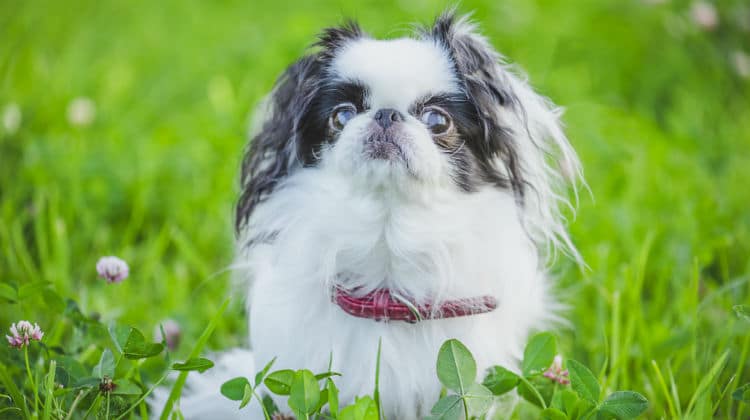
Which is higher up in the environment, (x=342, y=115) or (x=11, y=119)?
(x=11, y=119)

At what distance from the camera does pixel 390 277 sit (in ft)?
5.78

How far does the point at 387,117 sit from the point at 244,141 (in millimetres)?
2037

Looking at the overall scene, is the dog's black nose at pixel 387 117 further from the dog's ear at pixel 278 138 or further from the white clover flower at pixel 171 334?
the white clover flower at pixel 171 334

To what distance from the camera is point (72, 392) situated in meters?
1.67

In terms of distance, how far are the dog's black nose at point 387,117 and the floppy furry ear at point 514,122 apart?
0.19 metres

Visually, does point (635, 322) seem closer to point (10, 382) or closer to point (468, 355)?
point (468, 355)

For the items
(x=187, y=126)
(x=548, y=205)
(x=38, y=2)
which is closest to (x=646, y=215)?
(x=548, y=205)

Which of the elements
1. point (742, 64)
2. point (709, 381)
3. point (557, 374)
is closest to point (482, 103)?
point (557, 374)

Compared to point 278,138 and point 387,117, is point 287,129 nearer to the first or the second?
point 278,138

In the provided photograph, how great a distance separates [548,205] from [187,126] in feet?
7.59

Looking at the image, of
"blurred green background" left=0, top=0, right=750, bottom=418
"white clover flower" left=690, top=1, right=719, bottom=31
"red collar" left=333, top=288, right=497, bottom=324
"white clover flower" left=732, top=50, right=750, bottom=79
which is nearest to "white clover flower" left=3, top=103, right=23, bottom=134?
"blurred green background" left=0, top=0, right=750, bottom=418

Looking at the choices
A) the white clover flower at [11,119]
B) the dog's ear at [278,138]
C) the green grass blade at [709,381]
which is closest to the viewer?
the green grass blade at [709,381]

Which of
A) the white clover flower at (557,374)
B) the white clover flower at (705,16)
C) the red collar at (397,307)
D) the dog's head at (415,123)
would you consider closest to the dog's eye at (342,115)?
the dog's head at (415,123)

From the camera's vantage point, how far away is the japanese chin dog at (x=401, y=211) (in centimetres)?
168
